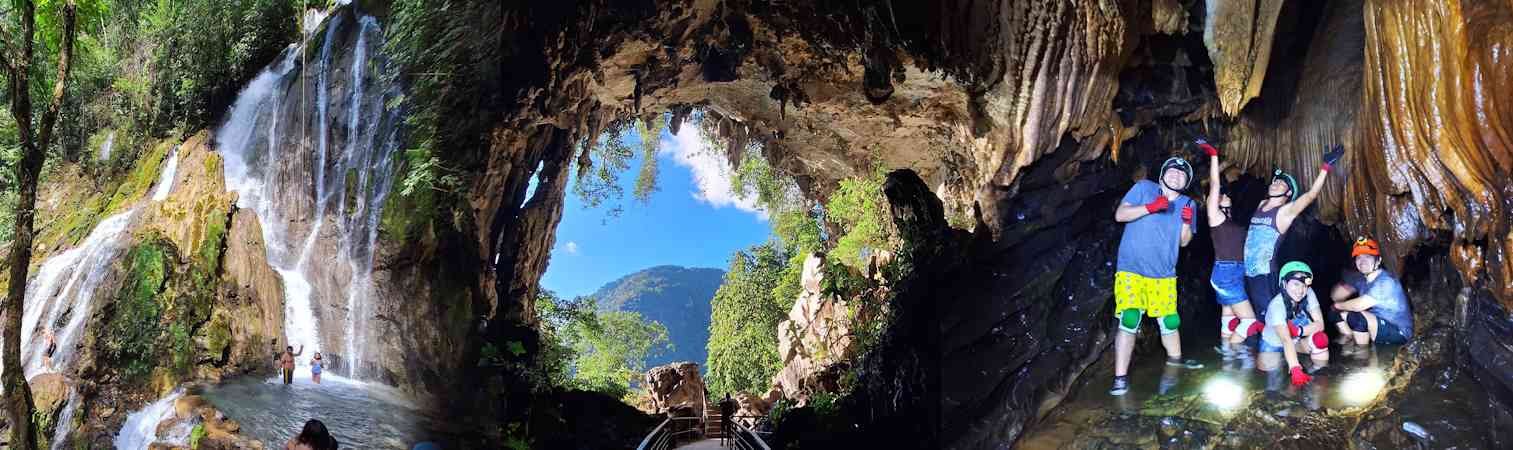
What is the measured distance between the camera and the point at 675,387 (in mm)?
14695

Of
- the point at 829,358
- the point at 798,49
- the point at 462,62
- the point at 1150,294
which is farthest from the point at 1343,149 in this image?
the point at 829,358

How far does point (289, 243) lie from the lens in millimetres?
6508

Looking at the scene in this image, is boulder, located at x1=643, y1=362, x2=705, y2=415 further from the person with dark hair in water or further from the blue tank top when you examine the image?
the person with dark hair in water

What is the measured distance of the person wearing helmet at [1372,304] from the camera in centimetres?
520

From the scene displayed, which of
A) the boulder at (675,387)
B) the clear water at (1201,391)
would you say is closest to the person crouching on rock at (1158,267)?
the clear water at (1201,391)

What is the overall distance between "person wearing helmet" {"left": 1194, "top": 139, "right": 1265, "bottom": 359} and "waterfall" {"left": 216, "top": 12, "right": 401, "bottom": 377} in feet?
21.2

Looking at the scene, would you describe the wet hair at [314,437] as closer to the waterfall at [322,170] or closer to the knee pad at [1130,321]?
the waterfall at [322,170]

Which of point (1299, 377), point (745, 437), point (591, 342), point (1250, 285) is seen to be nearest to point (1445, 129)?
point (1299, 377)

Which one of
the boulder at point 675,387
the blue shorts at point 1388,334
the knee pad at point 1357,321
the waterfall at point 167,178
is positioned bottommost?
the boulder at point 675,387

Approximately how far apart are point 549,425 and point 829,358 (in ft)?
16.2

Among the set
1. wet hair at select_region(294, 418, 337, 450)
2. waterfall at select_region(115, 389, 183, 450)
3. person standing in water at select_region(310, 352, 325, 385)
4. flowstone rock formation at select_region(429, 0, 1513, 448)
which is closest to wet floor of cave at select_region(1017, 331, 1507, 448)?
flowstone rock formation at select_region(429, 0, 1513, 448)

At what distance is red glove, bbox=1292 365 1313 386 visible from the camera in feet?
17.5

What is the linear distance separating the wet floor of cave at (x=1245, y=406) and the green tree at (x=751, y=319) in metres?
9.58

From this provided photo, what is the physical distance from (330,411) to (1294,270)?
21.9ft
